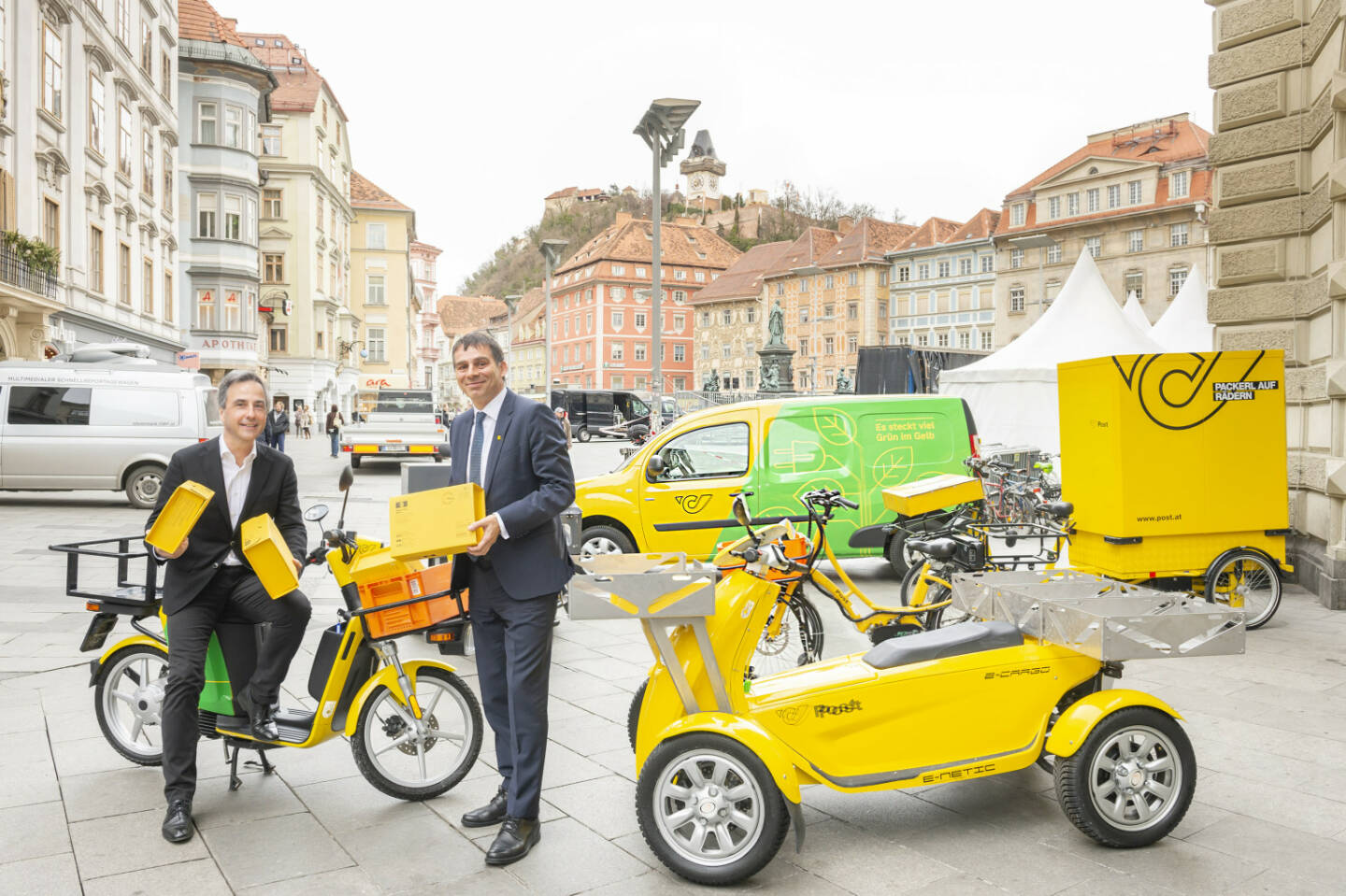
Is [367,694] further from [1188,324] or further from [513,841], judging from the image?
[1188,324]

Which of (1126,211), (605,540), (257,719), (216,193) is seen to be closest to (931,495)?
(605,540)

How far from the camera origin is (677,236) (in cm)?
11600

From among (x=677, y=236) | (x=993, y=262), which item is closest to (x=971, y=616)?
(x=993, y=262)

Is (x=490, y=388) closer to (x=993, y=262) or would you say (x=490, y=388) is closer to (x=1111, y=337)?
(x=1111, y=337)

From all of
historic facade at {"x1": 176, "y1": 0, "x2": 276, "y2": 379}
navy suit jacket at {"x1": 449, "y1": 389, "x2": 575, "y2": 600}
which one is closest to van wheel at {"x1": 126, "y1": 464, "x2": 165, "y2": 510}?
navy suit jacket at {"x1": 449, "y1": 389, "x2": 575, "y2": 600}

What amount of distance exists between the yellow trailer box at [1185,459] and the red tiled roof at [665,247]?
100593 mm

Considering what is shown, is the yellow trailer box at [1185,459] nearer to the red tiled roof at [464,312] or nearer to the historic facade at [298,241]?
the historic facade at [298,241]

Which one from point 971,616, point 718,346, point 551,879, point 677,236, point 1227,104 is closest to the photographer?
point 551,879

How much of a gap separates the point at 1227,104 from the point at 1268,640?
6295 millimetres

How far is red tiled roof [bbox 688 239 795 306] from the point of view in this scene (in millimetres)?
102250

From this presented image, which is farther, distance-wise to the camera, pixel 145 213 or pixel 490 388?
pixel 145 213

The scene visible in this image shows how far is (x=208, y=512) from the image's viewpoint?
4.44 meters

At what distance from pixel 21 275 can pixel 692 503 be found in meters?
17.2

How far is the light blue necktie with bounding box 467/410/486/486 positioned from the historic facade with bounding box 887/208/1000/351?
248ft
